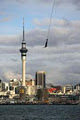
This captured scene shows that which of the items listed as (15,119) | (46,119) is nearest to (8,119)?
(15,119)

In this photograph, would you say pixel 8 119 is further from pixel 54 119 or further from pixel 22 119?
pixel 54 119

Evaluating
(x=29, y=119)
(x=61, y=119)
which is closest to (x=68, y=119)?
(x=61, y=119)

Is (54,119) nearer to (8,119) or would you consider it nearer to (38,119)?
(38,119)

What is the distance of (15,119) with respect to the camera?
11538cm

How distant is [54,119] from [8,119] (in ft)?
39.2

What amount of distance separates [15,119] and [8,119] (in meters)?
1.82

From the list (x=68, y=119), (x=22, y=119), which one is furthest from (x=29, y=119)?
(x=68, y=119)

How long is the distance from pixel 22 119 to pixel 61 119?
1013cm

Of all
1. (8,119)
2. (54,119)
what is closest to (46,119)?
(54,119)

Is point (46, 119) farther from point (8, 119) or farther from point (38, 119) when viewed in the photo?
point (8, 119)

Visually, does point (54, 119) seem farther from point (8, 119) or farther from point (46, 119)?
point (8, 119)

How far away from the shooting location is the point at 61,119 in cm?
11544

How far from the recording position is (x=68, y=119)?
11550 centimetres

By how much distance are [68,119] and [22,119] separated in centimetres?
1194
